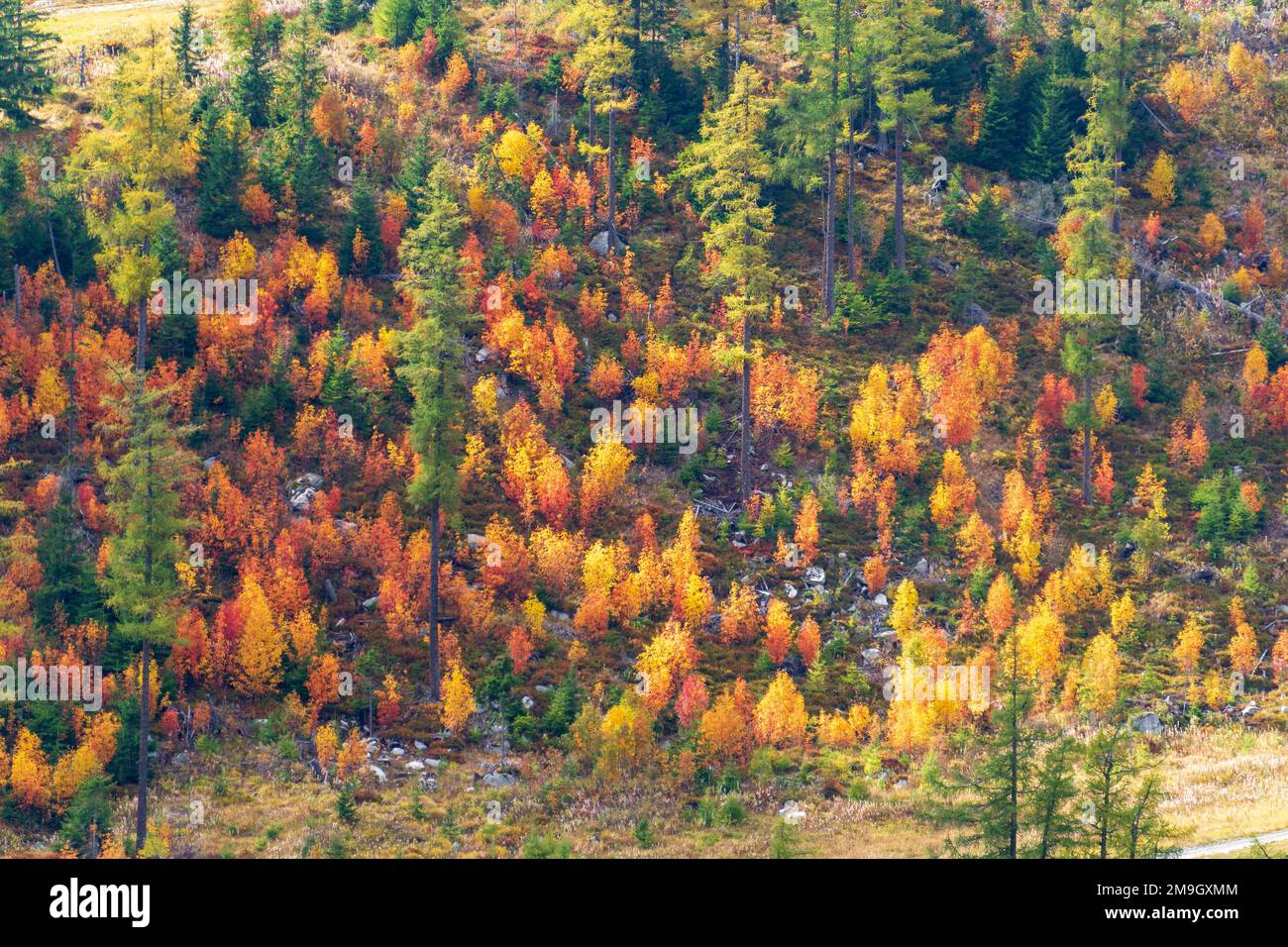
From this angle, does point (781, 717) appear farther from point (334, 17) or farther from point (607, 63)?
point (334, 17)

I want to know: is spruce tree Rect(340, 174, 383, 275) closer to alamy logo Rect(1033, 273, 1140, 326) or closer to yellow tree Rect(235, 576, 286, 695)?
yellow tree Rect(235, 576, 286, 695)

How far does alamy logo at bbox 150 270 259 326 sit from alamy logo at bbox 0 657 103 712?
14.0 meters

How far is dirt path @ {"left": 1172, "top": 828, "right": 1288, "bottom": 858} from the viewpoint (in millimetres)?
33047

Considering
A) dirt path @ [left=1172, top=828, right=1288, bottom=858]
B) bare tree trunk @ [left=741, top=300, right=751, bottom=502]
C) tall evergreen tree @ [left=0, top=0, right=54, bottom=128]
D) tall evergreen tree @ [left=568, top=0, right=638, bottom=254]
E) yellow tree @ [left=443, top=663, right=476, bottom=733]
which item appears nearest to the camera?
dirt path @ [left=1172, top=828, right=1288, bottom=858]

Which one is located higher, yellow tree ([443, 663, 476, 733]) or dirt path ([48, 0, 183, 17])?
dirt path ([48, 0, 183, 17])

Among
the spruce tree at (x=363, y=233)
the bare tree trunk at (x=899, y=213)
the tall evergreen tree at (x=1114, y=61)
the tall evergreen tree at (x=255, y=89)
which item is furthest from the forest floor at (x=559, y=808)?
the tall evergreen tree at (x=255, y=89)

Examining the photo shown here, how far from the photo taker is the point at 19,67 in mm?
55469

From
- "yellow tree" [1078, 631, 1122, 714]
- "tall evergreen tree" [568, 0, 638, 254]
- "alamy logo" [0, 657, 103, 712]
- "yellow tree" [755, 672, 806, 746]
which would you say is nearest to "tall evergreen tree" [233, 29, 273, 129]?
"tall evergreen tree" [568, 0, 638, 254]

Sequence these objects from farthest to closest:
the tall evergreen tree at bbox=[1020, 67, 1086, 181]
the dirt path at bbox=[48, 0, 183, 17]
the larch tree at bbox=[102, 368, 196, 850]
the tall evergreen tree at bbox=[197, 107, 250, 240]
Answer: the dirt path at bbox=[48, 0, 183, 17] < the tall evergreen tree at bbox=[1020, 67, 1086, 181] < the tall evergreen tree at bbox=[197, 107, 250, 240] < the larch tree at bbox=[102, 368, 196, 850]

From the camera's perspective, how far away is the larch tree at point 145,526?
3519cm

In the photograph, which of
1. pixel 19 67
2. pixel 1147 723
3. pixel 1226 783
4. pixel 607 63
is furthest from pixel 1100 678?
pixel 19 67

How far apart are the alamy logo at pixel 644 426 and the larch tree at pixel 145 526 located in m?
16.7

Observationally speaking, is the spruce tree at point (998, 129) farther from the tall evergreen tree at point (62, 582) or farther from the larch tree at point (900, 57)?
the tall evergreen tree at point (62, 582)
